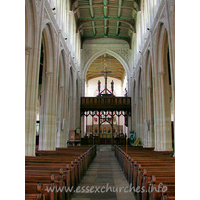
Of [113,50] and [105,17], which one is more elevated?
[105,17]

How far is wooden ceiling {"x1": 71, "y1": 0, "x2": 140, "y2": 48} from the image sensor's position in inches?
751

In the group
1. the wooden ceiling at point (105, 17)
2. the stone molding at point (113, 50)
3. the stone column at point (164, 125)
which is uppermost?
the wooden ceiling at point (105, 17)

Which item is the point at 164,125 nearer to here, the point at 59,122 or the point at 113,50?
the point at 59,122

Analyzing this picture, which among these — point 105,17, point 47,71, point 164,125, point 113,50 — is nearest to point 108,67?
point 113,50

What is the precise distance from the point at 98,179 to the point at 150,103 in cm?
985

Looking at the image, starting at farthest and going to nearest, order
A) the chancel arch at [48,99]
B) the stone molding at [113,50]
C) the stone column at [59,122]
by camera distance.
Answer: the stone molding at [113,50], the stone column at [59,122], the chancel arch at [48,99]

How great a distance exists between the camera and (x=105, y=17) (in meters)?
20.5

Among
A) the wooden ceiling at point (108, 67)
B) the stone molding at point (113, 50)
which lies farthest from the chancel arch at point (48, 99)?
the wooden ceiling at point (108, 67)

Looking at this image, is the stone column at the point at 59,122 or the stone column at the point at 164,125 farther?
the stone column at the point at 59,122

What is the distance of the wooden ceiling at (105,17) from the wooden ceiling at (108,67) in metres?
4.88

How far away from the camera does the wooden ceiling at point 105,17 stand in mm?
19078

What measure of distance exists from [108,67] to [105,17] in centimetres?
1413

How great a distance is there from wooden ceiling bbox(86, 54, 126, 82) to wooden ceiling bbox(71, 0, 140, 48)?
488 centimetres

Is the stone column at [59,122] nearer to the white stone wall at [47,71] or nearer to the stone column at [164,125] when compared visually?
the white stone wall at [47,71]
